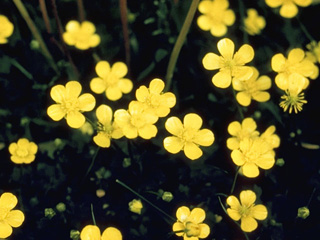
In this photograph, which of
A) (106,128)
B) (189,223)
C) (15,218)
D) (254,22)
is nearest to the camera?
(189,223)

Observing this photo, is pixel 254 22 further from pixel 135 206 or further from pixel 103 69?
pixel 135 206

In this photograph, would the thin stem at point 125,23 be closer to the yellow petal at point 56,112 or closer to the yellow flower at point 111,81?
the yellow flower at point 111,81

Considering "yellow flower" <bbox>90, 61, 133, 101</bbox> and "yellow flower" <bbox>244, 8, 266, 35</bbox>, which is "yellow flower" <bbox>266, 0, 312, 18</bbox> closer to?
"yellow flower" <bbox>244, 8, 266, 35</bbox>

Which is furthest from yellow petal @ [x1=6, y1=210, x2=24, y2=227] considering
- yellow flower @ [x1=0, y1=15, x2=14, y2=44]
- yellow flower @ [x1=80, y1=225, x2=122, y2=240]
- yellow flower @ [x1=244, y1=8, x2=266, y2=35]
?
yellow flower @ [x1=244, y1=8, x2=266, y2=35]

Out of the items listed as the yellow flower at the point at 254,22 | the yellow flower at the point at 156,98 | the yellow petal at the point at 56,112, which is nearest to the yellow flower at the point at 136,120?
the yellow flower at the point at 156,98

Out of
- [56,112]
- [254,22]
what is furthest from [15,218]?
[254,22]

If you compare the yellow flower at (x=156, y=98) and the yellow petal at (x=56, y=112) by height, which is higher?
the yellow flower at (x=156, y=98)
